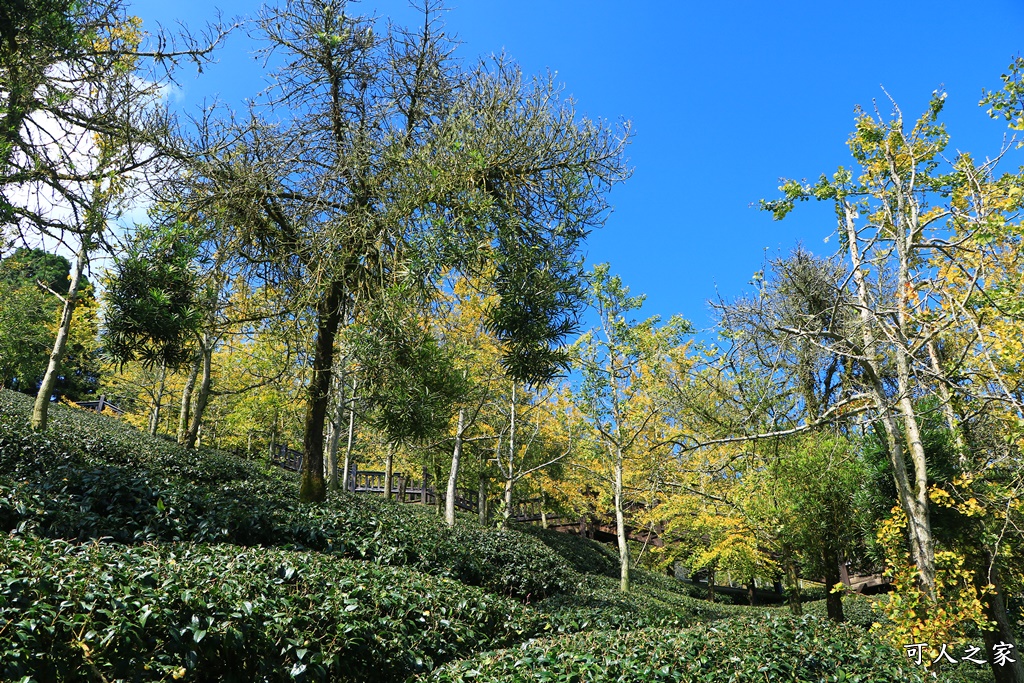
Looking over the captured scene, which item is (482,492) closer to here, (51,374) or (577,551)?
(577,551)

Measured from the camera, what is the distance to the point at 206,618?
414cm

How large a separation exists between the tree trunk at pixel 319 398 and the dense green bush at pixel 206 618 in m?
3.83

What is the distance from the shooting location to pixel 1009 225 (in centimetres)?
622

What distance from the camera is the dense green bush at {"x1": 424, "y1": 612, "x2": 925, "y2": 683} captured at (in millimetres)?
4715

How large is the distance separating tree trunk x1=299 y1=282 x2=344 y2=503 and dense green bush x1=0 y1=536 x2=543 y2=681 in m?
3.83

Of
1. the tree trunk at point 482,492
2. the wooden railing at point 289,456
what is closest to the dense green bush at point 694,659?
the tree trunk at point 482,492

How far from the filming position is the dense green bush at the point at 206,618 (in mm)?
3658

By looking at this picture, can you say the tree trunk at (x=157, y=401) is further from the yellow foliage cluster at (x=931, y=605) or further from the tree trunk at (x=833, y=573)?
the yellow foliage cluster at (x=931, y=605)

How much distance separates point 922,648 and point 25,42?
13.1 meters

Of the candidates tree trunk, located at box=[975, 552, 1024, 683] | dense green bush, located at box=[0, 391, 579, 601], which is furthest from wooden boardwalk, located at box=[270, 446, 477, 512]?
tree trunk, located at box=[975, 552, 1024, 683]

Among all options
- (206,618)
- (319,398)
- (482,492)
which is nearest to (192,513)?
(319,398)

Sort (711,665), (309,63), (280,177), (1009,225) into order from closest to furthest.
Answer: (711,665) → (1009,225) → (280,177) → (309,63)

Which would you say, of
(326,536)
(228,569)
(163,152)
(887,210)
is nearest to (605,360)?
(887,210)

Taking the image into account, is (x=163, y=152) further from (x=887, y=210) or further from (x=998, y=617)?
(x=998, y=617)
